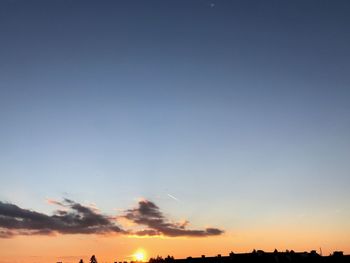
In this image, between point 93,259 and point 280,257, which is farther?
point 93,259

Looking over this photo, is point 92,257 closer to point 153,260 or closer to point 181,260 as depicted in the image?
point 153,260

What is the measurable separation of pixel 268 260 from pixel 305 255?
6915mm

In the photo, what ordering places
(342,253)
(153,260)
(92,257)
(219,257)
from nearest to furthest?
(342,253)
(219,257)
(153,260)
(92,257)

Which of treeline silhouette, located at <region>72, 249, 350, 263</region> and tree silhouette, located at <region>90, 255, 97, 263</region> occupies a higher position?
tree silhouette, located at <region>90, 255, 97, 263</region>

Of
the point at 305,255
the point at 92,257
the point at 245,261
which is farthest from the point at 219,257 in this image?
the point at 92,257

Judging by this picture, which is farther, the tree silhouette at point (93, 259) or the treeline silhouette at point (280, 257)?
the tree silhouette at point (93, 259)

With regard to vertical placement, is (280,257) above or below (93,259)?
below

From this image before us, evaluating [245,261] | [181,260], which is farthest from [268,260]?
[181,260]

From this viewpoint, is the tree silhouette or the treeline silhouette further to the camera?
the tree silhouette

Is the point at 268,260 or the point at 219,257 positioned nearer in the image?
the point at 268,260

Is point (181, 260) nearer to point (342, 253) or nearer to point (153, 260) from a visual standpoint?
point (153, 260)

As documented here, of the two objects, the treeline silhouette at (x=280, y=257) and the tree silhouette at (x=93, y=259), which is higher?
the tree silhouette at (x=93, y=259)

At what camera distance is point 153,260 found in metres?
104

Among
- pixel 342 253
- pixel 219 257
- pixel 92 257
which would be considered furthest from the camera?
pixel 92 257
